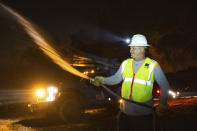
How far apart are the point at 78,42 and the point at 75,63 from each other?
61.5 ft

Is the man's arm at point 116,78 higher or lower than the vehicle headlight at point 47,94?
higher

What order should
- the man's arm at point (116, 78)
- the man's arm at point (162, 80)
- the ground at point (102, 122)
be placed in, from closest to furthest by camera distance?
the man's arm at point (162, 80) → the man's arm at point (116, 78) → the ground at point (102, 122)

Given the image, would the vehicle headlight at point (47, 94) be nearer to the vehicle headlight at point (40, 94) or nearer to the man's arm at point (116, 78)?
the vehicle headlight at point (40, 94)

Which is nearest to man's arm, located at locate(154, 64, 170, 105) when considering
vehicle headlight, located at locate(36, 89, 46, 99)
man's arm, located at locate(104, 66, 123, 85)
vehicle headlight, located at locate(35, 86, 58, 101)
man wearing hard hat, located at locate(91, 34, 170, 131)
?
man wearing hard hat, located at locate(91, 34, 170, 131)

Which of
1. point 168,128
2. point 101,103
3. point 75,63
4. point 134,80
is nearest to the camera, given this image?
point 134,80

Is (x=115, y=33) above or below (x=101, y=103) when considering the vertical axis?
above

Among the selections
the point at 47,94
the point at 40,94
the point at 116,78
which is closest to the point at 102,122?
the point at 47,94

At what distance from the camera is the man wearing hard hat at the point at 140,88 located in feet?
12.1

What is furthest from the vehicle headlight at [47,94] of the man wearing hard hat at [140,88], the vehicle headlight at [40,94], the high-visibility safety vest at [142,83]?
the high-visibility safety vest at [142,83]

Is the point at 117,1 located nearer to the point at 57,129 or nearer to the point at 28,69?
the point at 28,69

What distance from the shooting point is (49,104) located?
9258mm

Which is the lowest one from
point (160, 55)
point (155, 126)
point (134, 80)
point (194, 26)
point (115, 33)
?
point (155, 126)

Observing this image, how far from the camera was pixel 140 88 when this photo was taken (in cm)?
369

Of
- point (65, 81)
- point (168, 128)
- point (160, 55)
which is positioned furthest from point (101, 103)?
point (160, 55)
